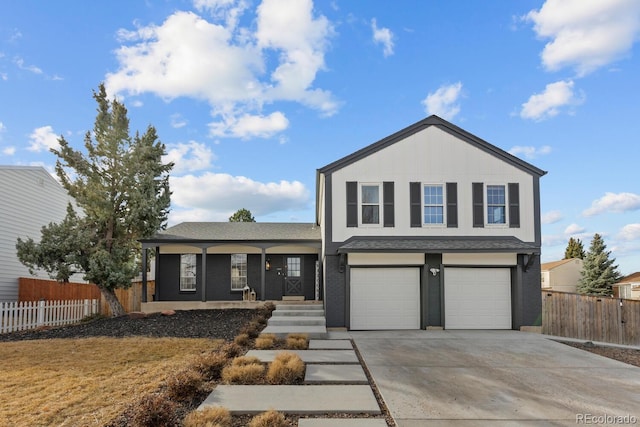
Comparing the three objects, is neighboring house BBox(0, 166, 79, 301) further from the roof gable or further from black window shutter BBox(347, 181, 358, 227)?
black window shutter BBox(347, 181, 358, 227)

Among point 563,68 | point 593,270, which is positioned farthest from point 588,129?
point 593,270

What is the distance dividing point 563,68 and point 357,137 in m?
7.16

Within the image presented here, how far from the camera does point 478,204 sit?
48.6ft

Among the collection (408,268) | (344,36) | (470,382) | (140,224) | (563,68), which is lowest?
(470,382)

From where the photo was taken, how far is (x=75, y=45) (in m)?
13.3

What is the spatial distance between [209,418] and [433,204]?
11.4 m

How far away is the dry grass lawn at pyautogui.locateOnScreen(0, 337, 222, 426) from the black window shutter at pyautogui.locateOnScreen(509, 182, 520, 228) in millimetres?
10359

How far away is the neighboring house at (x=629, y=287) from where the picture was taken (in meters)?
31.9

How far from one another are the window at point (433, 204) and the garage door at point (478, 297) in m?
1.79

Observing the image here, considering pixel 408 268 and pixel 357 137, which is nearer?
pixel 408 268

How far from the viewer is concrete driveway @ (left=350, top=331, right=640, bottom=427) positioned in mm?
5875

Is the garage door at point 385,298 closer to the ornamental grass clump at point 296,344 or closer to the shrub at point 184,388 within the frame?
the ornamental grass clump at point 296,344

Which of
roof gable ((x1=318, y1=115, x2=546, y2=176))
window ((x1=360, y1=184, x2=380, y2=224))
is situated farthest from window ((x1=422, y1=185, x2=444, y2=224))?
roof gable ((x1=318, y1=115, x2=546, y2=176))

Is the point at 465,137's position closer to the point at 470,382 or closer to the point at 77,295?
the point at 470,382
